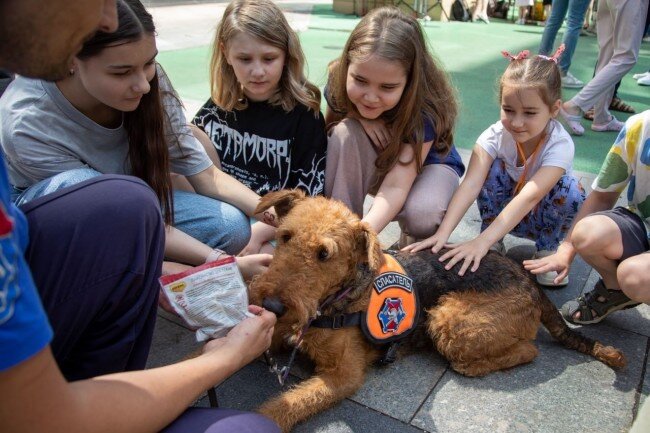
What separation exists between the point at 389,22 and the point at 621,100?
5.61 metres

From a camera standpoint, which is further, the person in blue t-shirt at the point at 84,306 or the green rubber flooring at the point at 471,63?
the green rubber flooring at the point at 471,63

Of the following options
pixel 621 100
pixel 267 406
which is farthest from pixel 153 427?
pixel 621 100

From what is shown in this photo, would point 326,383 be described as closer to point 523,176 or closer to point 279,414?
point 279,414

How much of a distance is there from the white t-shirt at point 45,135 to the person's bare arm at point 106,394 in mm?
1215

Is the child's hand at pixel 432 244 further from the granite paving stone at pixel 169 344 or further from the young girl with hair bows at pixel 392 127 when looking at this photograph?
the granite paving stone at pixel 169 344

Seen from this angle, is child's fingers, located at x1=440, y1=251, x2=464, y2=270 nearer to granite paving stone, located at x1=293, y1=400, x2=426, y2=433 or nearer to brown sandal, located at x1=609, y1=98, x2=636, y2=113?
granite paving stone, located at x1=293, y1=400, x2=426, y2=433

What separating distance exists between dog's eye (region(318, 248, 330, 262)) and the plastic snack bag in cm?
43

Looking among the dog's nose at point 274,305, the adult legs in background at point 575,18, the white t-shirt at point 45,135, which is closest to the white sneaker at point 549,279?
the dog's nose at point 274,305

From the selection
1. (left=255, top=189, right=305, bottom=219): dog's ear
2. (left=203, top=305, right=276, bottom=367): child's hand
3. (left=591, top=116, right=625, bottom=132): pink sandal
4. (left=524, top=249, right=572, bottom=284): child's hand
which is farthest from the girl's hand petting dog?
(left=591, top=116, right=625, bottom=132): pink sandal

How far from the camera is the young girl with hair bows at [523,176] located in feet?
9.73

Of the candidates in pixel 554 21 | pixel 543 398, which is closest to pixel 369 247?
pixel 543 398

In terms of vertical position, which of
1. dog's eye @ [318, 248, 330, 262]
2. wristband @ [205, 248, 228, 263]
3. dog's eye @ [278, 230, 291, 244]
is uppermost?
dog's eye @ [278, 230, 291, 244]

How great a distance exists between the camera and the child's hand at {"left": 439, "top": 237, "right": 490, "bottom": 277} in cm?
267

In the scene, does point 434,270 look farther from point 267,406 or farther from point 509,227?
point 267,406
